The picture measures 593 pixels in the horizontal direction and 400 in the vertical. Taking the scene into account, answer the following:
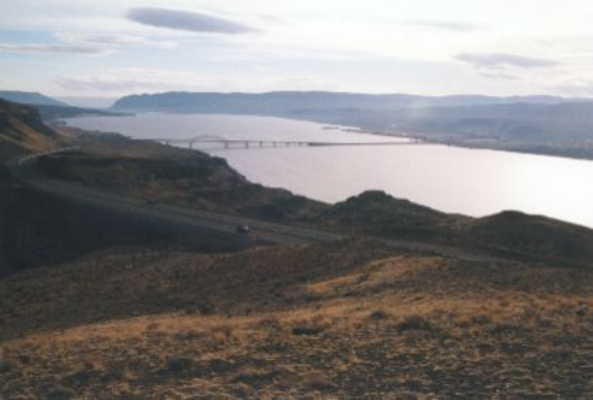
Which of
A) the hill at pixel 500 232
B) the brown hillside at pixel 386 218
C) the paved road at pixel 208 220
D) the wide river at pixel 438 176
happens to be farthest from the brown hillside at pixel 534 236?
the wide river at pixel 438 176

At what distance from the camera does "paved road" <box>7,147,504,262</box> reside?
34.1 meters

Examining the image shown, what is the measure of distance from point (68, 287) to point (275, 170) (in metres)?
107

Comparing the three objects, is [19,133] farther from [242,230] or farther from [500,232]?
[500,232]

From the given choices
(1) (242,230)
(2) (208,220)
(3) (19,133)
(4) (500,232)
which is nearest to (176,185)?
(2) (208,220)

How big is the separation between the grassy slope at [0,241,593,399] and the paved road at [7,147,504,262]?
9.43 metres

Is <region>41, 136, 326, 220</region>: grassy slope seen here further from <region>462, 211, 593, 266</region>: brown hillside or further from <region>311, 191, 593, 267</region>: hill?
<region>462, 211, 593, 266</region>: brown hillside

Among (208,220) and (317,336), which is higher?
(317,336)

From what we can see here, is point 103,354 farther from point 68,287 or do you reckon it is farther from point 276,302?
point 68,287

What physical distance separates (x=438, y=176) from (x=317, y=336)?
117663 millimetres

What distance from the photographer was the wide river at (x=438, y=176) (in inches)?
3910

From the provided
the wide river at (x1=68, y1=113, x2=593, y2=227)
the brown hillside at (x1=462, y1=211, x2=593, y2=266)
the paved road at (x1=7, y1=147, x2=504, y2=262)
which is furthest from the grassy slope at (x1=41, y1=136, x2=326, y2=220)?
the wide river at (x1=68, y1=113, x2=593, y2=227)

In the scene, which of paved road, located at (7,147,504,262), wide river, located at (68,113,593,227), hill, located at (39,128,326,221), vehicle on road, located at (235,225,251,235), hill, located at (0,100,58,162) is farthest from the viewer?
wide river, located at (68,113,593,227)

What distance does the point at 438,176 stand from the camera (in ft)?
420

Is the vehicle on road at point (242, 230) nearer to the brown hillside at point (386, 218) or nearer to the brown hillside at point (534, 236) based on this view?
the brown hillside at point (386, 218)
